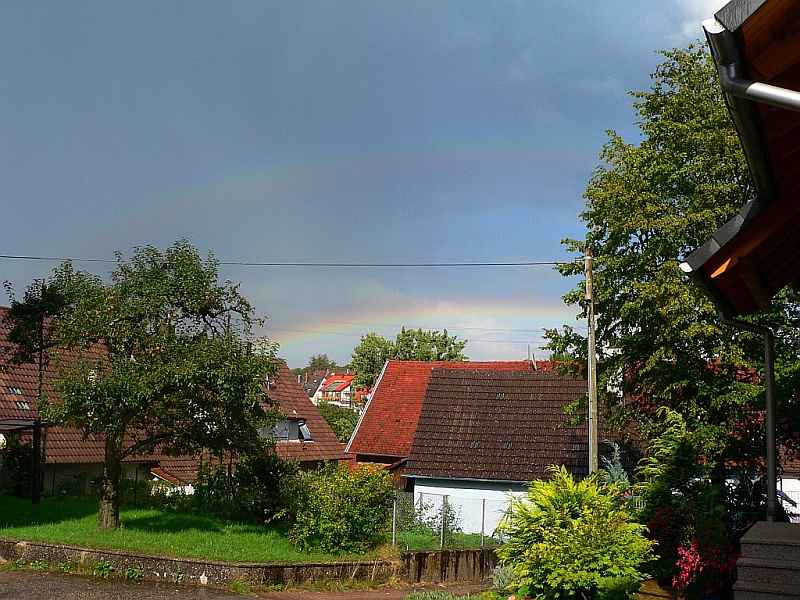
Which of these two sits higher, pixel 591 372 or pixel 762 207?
pixel 762 207

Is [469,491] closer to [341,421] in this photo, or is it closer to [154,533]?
[154,533]

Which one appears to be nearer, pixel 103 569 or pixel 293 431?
pixel 103 569

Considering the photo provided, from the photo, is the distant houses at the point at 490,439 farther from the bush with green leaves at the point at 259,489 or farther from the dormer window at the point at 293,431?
the bush with green leaves at the point at 259,489

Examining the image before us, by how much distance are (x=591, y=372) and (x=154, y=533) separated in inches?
440

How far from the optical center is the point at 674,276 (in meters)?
19.1

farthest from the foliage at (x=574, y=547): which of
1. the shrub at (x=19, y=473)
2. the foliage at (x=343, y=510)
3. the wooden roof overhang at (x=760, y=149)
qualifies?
the shrub at (x=19, y=473)

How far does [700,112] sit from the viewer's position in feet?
67.9

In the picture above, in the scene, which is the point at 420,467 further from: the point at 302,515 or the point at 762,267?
the point at 762,267

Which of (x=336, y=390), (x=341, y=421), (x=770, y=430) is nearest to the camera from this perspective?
(x=770, y=430)

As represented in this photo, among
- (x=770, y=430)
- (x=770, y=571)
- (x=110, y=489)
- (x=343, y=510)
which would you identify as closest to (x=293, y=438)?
(x=343, y=510)

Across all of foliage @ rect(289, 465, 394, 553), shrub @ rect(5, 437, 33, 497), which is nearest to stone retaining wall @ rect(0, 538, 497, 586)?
foliage @ rect(289, 465, 394, 553)

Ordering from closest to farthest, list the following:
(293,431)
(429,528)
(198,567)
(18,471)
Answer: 1. (198,567)
2. (429,528)
3. (18,471)
4. (293,431)

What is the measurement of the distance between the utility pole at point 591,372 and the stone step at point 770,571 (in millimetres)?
12225

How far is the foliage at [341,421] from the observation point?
228 feet
